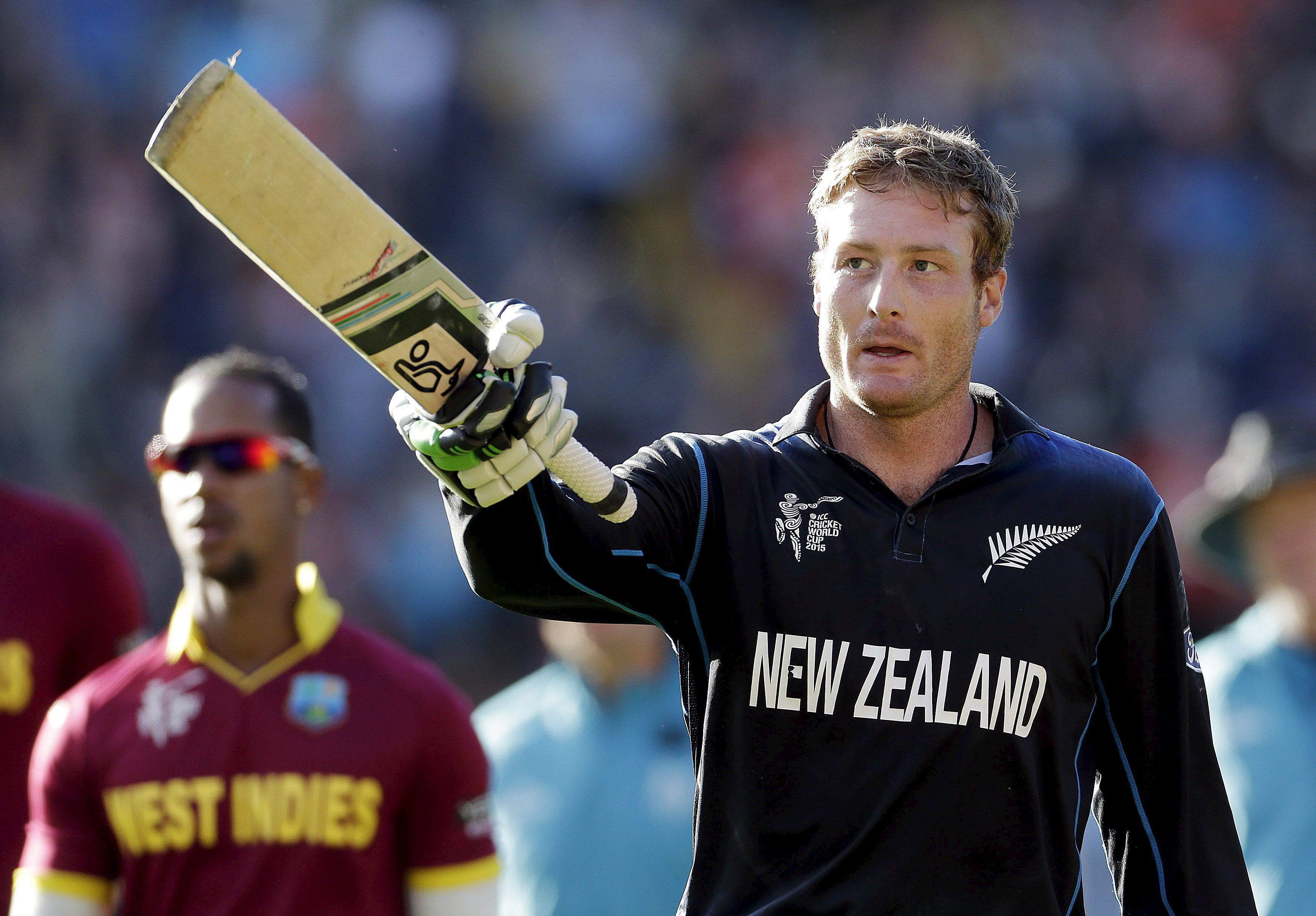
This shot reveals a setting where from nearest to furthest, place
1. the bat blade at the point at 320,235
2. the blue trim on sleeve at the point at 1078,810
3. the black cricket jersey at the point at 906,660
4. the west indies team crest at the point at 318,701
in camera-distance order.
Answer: the bat blade at the point at 320,235
the black cricket jersey at the point at 906,660
the blue trim on sleeve at the point at 1078,810
the west indies team crest at the point at 318,701

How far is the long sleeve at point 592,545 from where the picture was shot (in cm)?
241

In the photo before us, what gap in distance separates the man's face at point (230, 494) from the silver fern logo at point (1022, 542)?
2.12 m

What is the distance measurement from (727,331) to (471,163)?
Answer: 1.89 m

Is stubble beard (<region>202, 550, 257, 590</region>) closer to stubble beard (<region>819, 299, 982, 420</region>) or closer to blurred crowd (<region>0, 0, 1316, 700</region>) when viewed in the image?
stubble beard (<region>819, 299, 982, 420</region>)

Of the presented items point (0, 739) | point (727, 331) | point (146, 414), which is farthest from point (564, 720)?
point (727, 331)

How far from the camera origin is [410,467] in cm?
866

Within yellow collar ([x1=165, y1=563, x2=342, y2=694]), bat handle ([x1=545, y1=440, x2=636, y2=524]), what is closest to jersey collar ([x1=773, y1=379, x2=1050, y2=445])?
bat handle ([x1=545, y1=440, x2=636, y2=524])

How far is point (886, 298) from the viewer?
2643mm

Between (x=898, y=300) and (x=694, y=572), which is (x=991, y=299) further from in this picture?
(x=694, y=572)

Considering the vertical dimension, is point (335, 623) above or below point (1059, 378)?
below

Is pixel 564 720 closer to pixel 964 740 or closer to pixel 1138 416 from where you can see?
pixel 964 740

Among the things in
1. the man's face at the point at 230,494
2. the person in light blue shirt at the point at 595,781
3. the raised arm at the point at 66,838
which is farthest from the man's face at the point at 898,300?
the person in light blue shirt at the point at 595,781

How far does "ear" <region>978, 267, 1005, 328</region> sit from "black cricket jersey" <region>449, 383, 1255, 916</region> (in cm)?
21

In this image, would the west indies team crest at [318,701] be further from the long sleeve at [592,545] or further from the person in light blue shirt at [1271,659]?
the person in light blue shirt at [1271,659]
